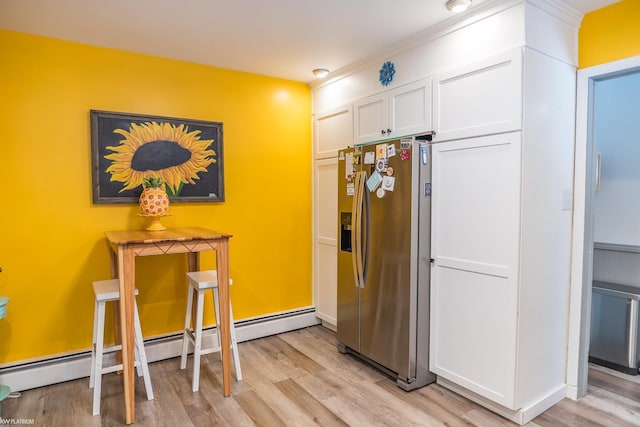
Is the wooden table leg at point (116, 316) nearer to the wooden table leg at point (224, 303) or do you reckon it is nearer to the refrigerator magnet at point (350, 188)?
the wooden table leg at point (224, 303)

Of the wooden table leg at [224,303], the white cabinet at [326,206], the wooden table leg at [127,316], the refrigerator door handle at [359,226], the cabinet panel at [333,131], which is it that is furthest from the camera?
the white cabinet at [326,206]

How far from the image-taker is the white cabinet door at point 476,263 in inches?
86.6

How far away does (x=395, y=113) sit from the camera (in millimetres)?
2885

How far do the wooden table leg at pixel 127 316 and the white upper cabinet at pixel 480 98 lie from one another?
6.71 feet

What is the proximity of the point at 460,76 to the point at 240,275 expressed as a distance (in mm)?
2391

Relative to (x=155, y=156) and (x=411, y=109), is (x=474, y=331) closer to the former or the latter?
(x=411, y=109)

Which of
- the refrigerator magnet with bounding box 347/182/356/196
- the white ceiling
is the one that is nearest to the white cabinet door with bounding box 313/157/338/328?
the refrigerator magnet with bounding box 347/182/356/196

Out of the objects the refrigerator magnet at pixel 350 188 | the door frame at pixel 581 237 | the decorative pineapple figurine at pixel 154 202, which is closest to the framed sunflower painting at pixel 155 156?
the decorative pineapple figurine at pixel 154 202

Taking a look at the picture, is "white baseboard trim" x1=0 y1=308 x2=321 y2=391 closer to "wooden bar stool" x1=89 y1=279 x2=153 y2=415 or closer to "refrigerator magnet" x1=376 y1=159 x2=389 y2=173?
"wooden bar stool" x1=89 y1=279 x2=153 y2=415

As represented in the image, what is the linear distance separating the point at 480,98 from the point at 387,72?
0.88 meters

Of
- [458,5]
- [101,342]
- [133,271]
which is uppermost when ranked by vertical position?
[458,5]

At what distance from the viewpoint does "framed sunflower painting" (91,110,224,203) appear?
2.89 m

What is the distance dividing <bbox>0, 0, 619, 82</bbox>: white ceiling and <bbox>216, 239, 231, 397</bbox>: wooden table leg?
4.62ft

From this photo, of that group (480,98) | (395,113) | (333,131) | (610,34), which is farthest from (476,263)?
(333,131)
